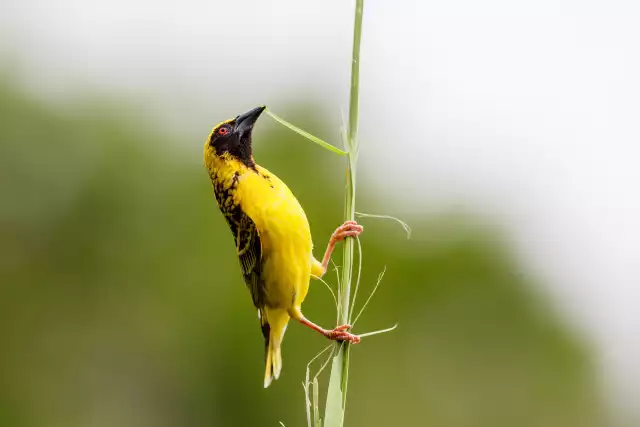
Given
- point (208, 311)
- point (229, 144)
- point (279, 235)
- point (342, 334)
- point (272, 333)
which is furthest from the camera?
point (208, 311)

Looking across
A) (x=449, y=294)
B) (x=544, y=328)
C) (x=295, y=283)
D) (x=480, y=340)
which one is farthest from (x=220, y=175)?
(x=544, y=328)

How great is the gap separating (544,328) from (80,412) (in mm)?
14368

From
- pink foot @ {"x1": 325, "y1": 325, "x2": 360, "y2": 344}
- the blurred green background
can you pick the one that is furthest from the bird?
the blurred green background

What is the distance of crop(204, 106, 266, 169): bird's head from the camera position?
3299mm

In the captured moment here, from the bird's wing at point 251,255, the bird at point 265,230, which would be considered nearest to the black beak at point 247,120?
the bird at point 265,230

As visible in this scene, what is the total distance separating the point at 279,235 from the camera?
3.21m

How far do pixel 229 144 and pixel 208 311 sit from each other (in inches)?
812

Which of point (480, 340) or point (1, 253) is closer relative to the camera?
point (480, 340)

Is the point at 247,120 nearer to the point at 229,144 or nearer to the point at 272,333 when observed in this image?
the point at 229,144

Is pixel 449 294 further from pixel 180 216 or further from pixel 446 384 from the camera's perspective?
pixel 180 216

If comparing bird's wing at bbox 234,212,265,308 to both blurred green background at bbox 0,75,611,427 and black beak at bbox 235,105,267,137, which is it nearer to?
black beak at bbox 235,105,267,137

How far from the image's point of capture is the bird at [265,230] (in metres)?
3.16

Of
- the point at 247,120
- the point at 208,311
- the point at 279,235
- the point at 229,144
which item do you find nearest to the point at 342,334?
the point at 279,235

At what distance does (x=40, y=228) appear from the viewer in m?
27.3
